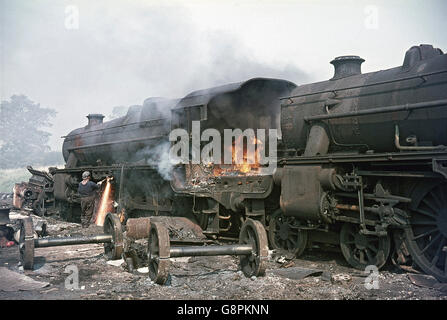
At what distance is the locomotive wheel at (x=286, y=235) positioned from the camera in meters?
6.98

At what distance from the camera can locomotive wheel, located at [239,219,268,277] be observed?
515 cm

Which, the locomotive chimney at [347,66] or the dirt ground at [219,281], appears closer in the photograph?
the dirt ground at [219,281]

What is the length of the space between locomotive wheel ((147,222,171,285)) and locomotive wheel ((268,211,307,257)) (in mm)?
2578

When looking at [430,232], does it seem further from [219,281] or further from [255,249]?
[219,281]

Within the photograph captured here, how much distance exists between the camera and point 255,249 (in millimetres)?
5324

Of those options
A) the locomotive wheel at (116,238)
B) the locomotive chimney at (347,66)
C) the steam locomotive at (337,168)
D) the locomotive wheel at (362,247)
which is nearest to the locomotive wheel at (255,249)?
the steam locomotive at (337,168)

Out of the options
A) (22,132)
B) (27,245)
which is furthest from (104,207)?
(22,132)

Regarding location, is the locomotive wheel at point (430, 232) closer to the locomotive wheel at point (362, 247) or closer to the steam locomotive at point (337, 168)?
the steam locomotive at point (337, 168)

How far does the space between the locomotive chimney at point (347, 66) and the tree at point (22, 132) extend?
128ft

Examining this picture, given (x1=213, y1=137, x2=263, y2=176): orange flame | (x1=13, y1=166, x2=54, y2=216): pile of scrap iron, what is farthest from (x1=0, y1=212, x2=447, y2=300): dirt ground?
(x1=13, y1=166, x2=54, y2=216): pile of scrap iron

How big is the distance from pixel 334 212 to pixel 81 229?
6777 mm

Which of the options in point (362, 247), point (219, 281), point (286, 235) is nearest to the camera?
point (219, 281)

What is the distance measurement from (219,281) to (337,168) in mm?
2438
